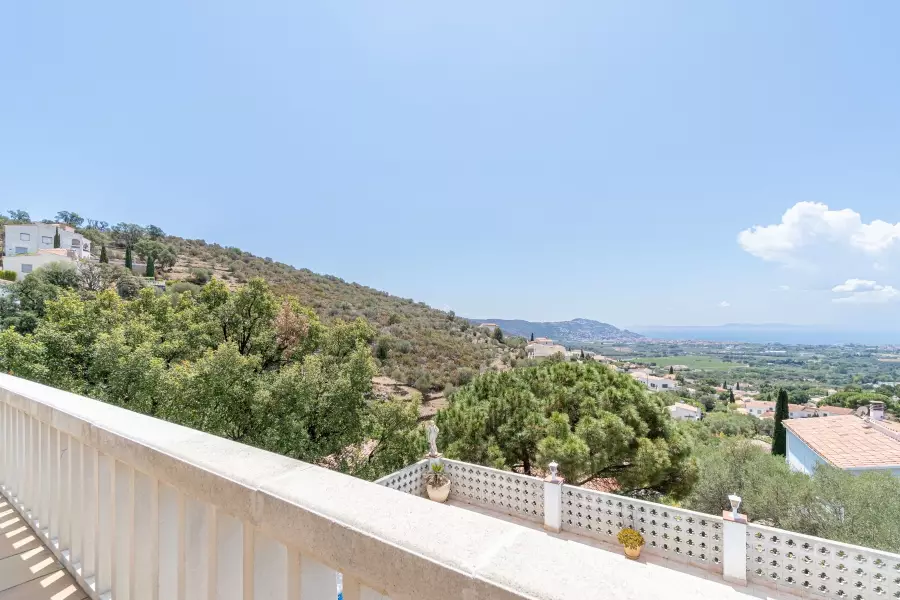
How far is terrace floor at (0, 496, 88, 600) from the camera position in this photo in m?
1.33

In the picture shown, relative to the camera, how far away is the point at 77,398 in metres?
1.54

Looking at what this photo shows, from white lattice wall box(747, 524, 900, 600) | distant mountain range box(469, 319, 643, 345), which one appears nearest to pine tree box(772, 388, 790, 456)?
white lattice wall box(747, 524, 900, 600)

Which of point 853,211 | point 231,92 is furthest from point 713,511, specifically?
point 853,211

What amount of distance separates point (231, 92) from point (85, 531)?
11.0 meters

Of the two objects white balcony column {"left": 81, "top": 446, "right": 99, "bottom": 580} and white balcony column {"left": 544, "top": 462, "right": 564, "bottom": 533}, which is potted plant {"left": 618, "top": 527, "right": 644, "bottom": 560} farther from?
white balcony column {"left": 81, "top": 446, "right": 99, "bottom": 580}

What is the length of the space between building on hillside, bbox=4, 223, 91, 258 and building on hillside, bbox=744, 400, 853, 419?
5206cm

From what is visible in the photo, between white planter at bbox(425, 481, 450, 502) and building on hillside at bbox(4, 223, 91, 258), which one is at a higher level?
building on hillside at bbox(4, 223, 91, 258)

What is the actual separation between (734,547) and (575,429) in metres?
2.76

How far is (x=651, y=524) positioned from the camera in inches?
208

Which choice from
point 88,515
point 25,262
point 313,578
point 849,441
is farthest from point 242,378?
point 25,262

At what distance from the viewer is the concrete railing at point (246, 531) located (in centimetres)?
52

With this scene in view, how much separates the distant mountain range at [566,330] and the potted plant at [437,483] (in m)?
38.3

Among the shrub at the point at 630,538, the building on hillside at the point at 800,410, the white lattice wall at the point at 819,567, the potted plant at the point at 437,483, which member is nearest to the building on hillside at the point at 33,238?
the potted plant at the point at 437,483

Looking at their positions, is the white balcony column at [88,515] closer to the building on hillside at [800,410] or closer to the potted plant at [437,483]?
the potted plant at [437,483]
